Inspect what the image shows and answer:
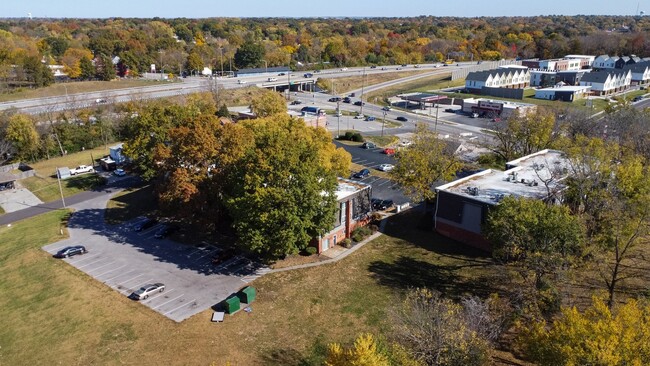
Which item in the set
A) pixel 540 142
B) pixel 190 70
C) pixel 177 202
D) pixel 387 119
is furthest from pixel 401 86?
pixel 177 202

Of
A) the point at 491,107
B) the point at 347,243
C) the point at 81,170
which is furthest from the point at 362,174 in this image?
the point at 491,107

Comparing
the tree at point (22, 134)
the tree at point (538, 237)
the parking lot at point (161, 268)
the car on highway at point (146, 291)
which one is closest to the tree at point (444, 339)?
the tree at point (538, 237)

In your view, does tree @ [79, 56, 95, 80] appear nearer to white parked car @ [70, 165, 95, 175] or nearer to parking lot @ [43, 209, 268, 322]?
white parked car @ [70, 165, 95, 175]

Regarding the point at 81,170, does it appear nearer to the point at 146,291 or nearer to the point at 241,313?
the point at 146,291

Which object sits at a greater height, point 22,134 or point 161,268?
point 22,134

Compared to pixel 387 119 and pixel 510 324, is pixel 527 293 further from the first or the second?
pixel 387 119

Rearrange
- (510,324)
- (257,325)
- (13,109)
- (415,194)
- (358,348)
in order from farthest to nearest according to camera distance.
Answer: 1. (13,109)
2. (415,194)
3. (257,325)
4. (510,324)
5. (358,348)
